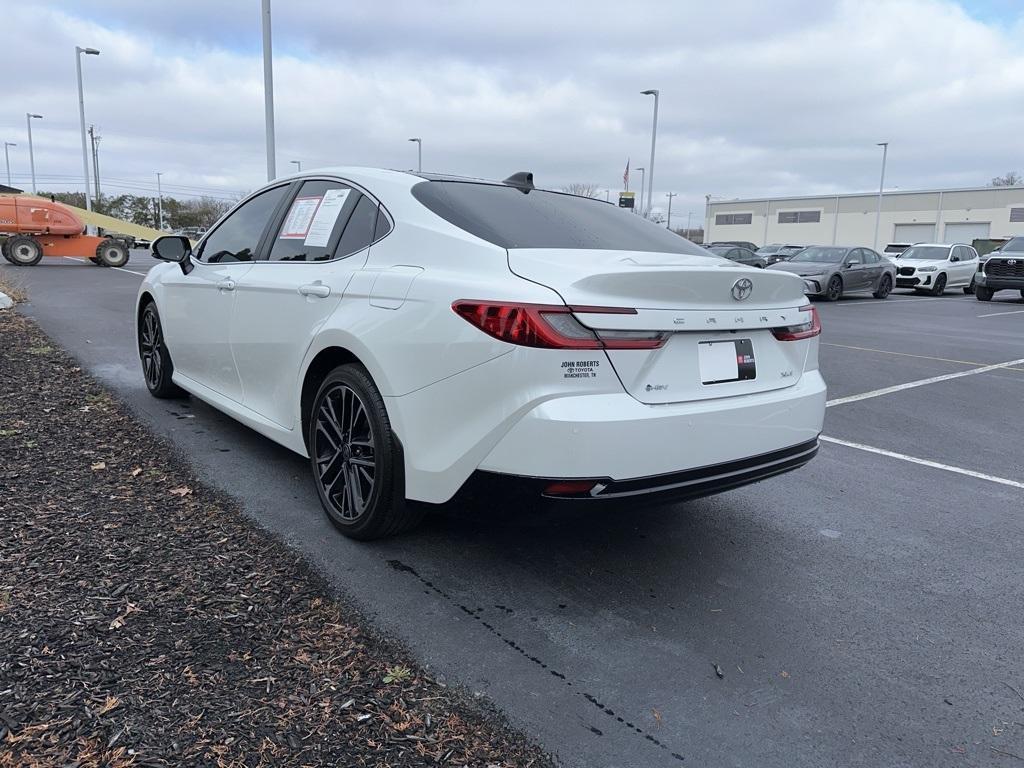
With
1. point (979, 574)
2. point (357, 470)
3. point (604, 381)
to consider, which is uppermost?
point (604, 381)

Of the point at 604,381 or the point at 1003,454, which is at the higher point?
the point at 604,381

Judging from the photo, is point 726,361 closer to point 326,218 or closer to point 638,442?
point 638,442

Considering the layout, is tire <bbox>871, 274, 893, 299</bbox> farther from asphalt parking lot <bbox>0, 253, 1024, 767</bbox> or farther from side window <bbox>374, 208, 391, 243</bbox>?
side window <bbox>374, 208, 391, 243</bbox>

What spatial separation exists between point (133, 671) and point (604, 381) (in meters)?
1.72

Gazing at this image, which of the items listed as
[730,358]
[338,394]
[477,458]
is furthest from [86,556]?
[730,358]

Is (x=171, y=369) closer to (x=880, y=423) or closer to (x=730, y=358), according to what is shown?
(x=730, y=358)

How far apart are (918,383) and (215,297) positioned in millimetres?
6944

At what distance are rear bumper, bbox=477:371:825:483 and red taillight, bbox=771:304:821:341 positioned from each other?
32cm

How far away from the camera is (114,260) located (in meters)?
23.6

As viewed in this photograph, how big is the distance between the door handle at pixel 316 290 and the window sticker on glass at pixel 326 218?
258 mm

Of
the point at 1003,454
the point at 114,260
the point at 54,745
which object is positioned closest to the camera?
the point at 54,745

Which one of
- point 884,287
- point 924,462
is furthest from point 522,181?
point 884,287

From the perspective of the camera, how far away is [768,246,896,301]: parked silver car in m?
19.8

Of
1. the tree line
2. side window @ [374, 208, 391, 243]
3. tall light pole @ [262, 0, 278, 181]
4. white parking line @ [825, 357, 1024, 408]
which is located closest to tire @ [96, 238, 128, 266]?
tall light pole @ [262, 0, 278, 181]
